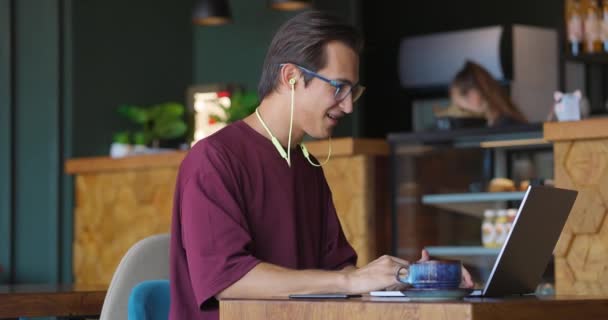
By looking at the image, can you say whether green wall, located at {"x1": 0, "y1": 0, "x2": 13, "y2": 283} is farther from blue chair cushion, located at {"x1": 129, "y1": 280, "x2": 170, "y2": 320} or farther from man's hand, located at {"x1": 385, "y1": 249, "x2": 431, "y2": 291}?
man's hand, located at {"x1": 385, "y1": 249, "x2": 431, "y2": 291}

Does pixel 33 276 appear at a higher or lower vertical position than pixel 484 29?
lower

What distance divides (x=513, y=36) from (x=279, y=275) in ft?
18.1

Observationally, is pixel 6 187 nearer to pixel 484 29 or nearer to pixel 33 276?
pixel 33 276

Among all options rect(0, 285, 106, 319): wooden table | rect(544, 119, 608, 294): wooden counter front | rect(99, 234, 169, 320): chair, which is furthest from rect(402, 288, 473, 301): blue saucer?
rect(544, 119, 608, 294): wooden counter front

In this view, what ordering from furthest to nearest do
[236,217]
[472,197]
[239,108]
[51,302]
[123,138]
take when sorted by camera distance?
1. [123,138]
2. [239,108]
3. [472,197]
4. [51,302]
5. [236,217]

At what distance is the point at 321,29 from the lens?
8.09 ft

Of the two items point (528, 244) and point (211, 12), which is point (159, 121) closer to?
point (211, 12)

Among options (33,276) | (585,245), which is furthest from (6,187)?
(585,245)

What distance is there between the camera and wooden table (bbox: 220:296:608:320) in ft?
6.03

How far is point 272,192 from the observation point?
8.03ft


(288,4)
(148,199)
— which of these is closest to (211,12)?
(288,4)

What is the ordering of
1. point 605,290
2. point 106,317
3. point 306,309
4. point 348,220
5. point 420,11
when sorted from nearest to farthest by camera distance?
1. point 306,309
2. point 106,317
3. point 605,290
4. point 348,220
5. point 420,11

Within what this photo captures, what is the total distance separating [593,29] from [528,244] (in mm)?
4644

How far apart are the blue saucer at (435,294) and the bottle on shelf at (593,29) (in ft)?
15.9
